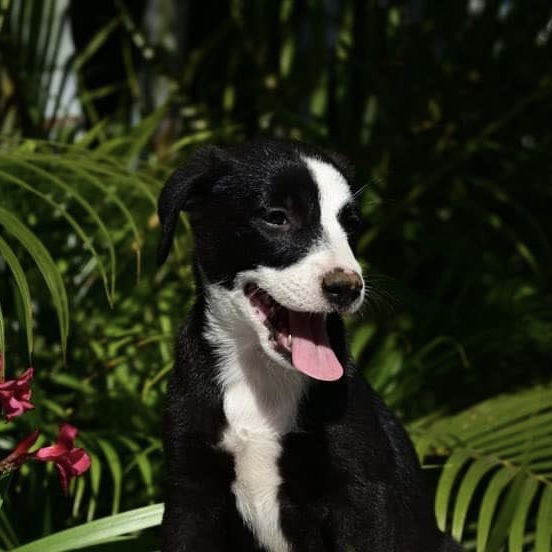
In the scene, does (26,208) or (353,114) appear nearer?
(26,208)

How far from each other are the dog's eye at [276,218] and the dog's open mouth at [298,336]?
0.13m

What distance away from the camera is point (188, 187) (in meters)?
2.50

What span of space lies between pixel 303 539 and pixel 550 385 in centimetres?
160

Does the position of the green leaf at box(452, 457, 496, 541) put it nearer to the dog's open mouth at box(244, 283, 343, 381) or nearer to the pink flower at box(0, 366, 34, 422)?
the dog's open mouth at box(244, 283, 343, 381)

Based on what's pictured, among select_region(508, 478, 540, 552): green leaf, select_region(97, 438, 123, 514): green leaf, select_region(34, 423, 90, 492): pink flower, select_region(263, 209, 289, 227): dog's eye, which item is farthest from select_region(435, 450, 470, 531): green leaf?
select_region(34, 423, 90, 492): pink flower

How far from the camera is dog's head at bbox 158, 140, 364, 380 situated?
91.0 inches

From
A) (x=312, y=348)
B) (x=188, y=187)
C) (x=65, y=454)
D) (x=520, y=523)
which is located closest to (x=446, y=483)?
(x=520, y=523)

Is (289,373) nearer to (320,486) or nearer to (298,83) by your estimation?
(320,486)

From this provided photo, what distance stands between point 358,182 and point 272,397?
38.3 inches

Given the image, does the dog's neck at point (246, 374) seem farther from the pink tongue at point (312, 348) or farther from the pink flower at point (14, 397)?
the pink flower at point (14, 397)

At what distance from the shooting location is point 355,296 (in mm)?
2287

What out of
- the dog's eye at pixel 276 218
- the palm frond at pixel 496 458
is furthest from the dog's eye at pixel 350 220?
the palm frond at pixel 496 458

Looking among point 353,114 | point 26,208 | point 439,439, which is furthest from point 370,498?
point 353,114

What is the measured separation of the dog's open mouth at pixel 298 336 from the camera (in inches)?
93.9
